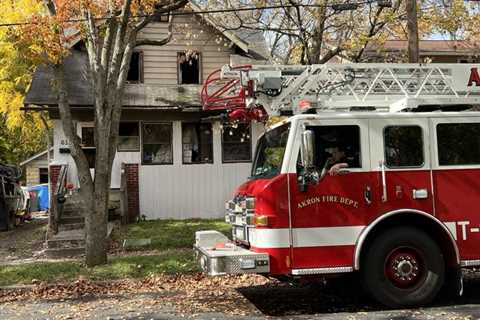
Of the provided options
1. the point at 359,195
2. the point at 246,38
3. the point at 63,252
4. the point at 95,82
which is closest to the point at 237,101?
the point at 359,195

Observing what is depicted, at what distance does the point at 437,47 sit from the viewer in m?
32.4

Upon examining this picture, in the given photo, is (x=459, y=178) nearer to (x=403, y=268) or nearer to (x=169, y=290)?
(x=403, y=268)

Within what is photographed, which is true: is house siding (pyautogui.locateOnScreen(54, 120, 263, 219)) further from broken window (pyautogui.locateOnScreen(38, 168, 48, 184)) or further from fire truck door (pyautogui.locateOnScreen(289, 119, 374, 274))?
broken window (pyautogui.locateOnScreen(38, 168, 48, 184))

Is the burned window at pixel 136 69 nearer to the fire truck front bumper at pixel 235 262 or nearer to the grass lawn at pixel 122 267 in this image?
the grass lawn at pixel 122 267

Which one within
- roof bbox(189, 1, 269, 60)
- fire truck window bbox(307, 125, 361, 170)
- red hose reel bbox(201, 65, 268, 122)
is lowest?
fire truck window bbox(307, 125, 361, 170)

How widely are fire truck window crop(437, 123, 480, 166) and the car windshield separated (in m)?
2.01

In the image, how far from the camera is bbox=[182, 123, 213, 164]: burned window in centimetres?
1969

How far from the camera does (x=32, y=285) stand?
398 inches

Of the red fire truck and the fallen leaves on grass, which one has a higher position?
the red fire truck

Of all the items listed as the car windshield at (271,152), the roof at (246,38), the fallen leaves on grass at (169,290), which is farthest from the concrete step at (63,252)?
the roof at (246,38)

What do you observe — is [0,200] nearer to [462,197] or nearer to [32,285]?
[32,285]

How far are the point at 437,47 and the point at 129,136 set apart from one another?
19987mm

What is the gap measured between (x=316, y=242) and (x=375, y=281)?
0.89 m

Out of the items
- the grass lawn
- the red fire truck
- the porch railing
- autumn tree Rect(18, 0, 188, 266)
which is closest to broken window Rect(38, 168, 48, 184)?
the porch railing
